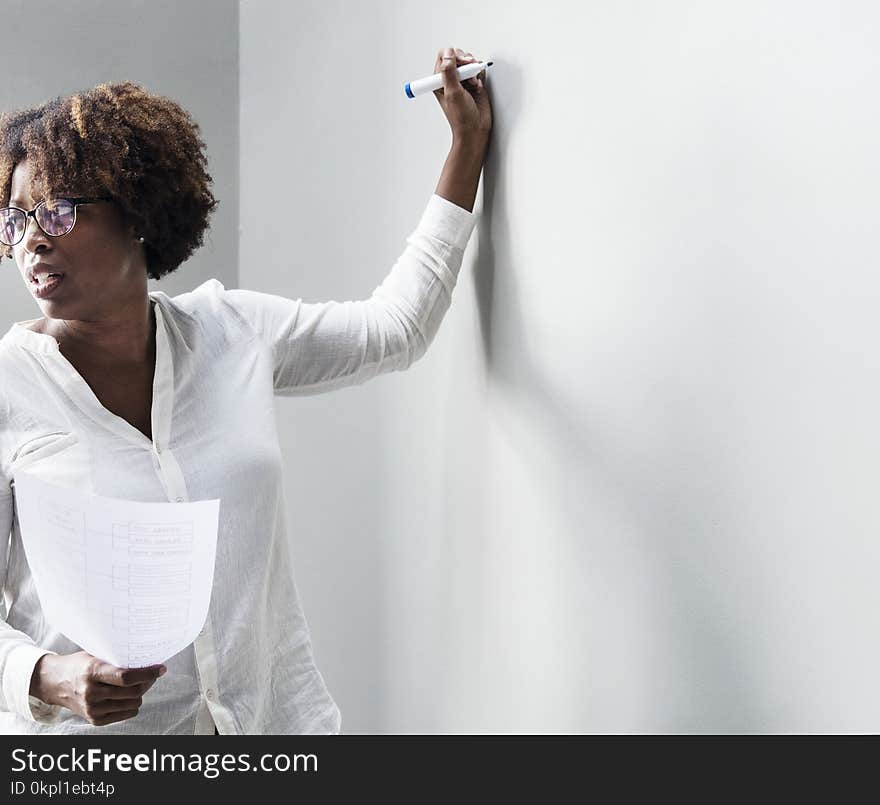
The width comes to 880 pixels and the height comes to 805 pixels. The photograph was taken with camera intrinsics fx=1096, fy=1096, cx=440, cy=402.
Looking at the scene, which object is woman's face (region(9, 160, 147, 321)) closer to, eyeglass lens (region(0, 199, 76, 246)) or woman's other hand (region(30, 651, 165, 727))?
eyeglass lens (region(0, 199, 76, 246))

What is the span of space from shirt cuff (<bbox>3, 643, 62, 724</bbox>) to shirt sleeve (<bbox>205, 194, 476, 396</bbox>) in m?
0.40

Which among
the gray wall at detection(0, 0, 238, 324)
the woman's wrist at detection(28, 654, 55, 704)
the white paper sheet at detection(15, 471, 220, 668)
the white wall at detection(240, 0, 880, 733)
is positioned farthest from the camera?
the gray wall at detection(0, 0, 238, 324)

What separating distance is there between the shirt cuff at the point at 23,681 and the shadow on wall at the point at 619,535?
0.49m

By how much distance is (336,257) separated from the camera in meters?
1.68

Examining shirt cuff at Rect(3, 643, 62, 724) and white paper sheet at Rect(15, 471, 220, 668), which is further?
shirt cuff at Rect(3, 643, 62, 724)

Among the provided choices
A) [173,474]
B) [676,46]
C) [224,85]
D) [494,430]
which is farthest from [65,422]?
[224,85]

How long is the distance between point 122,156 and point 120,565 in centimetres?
46

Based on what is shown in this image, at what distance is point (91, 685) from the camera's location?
A: 36.2 inches

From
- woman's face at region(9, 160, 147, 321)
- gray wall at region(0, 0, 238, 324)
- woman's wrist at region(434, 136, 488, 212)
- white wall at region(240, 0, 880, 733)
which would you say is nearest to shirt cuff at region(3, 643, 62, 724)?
woman's face at region(9, 160, 147, 321)

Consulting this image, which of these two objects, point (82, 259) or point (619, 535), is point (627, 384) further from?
point (82, 259)

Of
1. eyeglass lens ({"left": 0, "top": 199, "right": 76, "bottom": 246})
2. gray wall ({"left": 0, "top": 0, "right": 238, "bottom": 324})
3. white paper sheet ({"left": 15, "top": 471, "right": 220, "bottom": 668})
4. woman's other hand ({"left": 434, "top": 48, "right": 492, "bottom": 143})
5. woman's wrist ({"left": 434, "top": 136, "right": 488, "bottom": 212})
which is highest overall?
gray wall ({"left": 0, "top": 0, "right": 238, "bottom": 324})

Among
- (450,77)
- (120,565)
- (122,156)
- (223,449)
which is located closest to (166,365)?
(223,449)

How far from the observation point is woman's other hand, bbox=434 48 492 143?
117 centimetres

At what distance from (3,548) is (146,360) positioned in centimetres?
24
